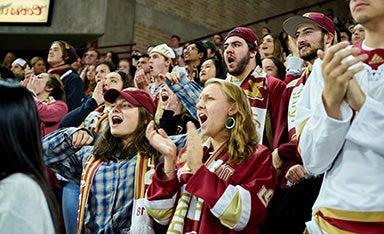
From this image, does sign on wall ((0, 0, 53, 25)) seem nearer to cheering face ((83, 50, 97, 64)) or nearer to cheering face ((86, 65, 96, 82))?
cheering face ((83, 50, 97, 64))

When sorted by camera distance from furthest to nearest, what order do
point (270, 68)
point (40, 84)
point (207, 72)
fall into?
point (40, 84)
point (207, 72)
point (270, 68)

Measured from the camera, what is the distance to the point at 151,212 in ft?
11.6

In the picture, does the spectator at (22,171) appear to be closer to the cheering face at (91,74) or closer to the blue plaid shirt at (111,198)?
the blue plaid shirt at (111,198)

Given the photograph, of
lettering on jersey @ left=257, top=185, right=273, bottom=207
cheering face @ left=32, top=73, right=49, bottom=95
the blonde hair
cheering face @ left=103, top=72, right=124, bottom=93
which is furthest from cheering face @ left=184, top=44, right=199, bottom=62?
lettering on jersey @ left=257, top=185, right=273, bottom=207

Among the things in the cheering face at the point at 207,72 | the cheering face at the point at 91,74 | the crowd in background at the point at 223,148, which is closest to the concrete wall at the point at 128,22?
the cheering face at the point at 91,74

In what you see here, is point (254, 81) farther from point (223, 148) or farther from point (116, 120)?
point (223, 148)

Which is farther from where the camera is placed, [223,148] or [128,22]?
[128,22]

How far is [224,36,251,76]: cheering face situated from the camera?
187 inches

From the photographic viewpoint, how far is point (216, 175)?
128 inches

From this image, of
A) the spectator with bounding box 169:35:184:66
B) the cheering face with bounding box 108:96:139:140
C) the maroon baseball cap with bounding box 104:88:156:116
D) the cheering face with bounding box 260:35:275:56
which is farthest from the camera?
the spectator with bounding box 169:35:184:66

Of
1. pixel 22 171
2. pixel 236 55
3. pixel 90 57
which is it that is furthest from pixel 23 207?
pixel 90 57

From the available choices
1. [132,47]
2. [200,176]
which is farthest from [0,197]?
[132,47]

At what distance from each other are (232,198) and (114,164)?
3.63 feet

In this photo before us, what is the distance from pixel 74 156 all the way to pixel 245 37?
162cm
